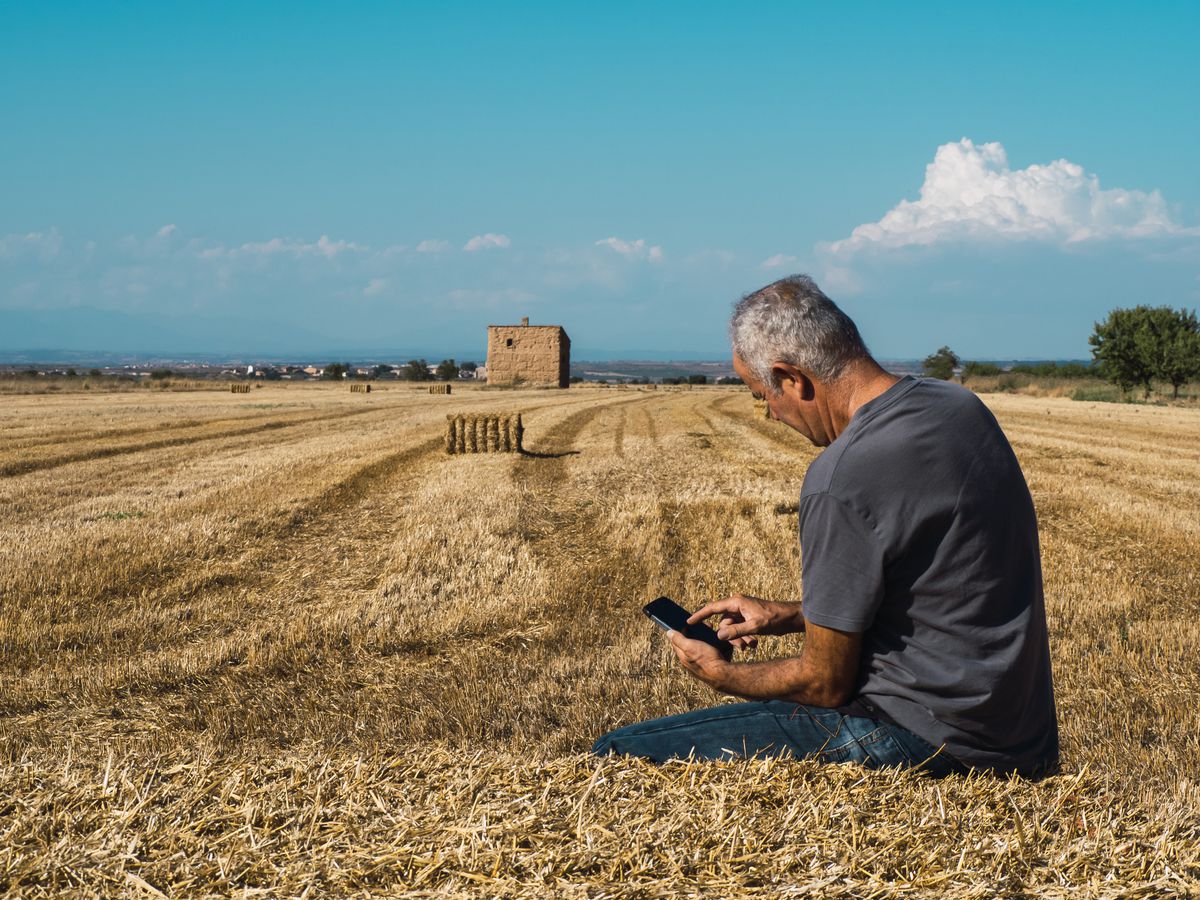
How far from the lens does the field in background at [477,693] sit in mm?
2852

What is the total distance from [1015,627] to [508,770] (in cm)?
182

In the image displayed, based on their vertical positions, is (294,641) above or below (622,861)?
below

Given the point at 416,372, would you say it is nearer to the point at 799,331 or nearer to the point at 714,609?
the point at 714,609

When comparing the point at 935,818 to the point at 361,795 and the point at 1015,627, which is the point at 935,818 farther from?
the point at 361,795

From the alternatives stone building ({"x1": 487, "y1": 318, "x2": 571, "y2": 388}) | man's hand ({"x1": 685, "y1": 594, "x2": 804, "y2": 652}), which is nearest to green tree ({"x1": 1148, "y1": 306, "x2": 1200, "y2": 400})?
stone building ({"x1": 487, "y1": 318, "x2": 571, "y2": 388})

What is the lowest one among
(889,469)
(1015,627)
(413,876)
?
(413,876)

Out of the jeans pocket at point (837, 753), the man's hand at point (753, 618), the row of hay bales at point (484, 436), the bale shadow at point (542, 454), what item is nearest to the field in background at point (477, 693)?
the jeans pocket at point (837, 753)

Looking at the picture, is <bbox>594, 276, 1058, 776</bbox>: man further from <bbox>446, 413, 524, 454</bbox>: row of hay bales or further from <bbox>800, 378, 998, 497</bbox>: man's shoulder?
<bbox>446, 413, 524, 454</bbox>: row of hay bales

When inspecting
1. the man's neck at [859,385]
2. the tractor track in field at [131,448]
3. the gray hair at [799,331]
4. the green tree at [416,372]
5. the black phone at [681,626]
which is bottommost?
the tractor track in field at [131,448]

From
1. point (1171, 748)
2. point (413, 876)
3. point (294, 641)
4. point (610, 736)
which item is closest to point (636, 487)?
point (294, 641)

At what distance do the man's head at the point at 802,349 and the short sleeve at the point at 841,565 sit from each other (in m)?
0.37

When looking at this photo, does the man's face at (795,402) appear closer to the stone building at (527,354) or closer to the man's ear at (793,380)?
the man's ear at (793,380)

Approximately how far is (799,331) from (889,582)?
884 mm

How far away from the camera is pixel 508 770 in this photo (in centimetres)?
342
